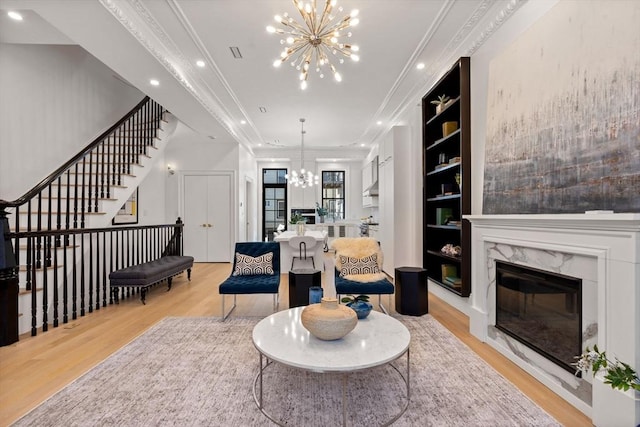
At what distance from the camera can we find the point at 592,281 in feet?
6.01

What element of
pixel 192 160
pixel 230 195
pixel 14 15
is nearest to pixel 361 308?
pixel 14 15

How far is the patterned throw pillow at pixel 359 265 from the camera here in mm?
3629

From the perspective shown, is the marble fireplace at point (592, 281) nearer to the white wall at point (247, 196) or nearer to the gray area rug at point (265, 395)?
the gray area rug at point (265, 395)

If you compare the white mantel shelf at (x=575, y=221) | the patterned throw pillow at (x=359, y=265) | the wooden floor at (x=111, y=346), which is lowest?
the wooden floor at (x=111, y=346)

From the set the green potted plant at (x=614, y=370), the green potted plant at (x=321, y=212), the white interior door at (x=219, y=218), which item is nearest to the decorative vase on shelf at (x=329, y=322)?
the green potted plant at (x=614, y=370)

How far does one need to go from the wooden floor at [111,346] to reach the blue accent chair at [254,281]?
43 cm

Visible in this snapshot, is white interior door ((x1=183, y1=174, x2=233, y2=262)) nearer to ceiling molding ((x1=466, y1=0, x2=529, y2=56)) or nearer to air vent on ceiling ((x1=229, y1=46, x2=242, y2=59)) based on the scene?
air vent on ceiling ((x1=229, y1=46, x2=242, y2=59))

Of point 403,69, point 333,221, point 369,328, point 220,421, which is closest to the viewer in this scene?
point 220,421

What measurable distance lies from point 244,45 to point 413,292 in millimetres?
3438

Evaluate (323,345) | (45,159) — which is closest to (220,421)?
(323,345)

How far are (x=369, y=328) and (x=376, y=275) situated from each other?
4.66 feet

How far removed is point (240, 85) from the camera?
467 centimetres

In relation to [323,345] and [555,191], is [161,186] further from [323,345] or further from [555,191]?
[555,191]

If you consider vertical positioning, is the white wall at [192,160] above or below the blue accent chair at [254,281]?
above
